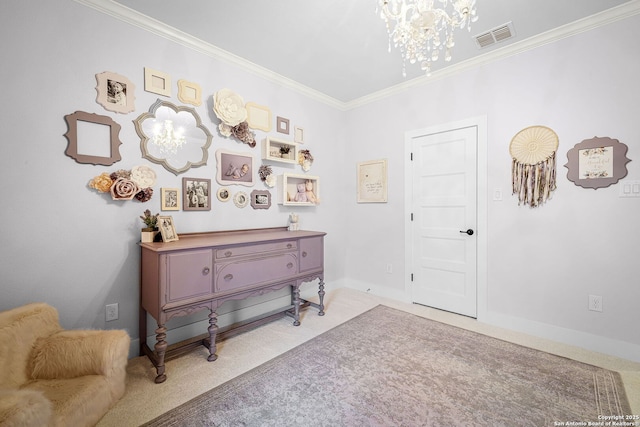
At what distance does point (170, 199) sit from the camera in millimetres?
2330

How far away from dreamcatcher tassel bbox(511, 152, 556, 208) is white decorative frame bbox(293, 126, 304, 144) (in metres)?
2.29

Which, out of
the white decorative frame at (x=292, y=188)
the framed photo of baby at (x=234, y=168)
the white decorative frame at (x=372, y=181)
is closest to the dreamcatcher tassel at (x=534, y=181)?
the white decorative frame at (x=372, y=181)

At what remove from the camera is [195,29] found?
230 centimetres

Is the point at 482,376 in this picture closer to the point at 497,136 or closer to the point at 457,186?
the point at 457,186

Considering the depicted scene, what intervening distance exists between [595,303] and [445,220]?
1357 mm

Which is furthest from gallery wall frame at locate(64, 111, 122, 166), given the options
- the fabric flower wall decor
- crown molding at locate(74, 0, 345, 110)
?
crown molding at locate(74, 0, 345, 110)

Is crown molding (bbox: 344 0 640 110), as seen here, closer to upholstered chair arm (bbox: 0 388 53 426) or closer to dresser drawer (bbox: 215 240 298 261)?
dresser drawer (bbox: 215 240 298 261)

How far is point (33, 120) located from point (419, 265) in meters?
3.65

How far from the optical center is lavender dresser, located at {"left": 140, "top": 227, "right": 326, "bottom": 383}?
1.87 meters

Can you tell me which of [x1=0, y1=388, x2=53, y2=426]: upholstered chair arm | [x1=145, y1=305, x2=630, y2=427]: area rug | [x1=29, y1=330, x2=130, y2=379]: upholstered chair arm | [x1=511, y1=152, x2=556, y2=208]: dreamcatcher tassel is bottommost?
[x1=145, y1=305, x2=630, y2=427]: area rug

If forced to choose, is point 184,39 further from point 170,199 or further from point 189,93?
point 170,199

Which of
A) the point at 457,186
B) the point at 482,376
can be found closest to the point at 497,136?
the point at 457,186

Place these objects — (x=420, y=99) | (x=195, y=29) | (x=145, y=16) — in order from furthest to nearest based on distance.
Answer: (x=420, y=99) → (x=195, y=29) → (x=145, y=16)

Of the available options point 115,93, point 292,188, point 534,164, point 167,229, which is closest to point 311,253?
point 292,188
